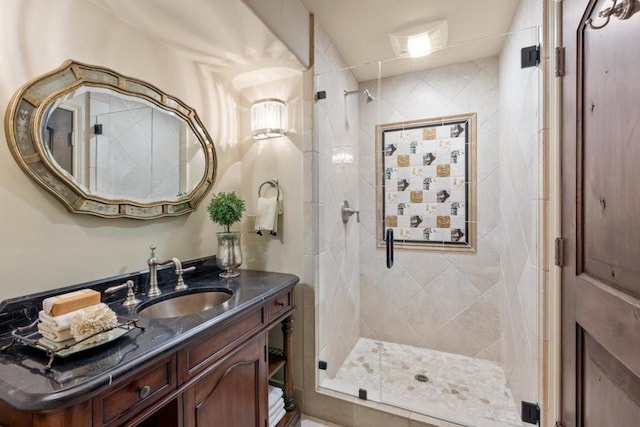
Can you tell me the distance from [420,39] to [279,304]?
1909 mm

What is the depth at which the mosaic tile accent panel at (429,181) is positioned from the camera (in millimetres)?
2254

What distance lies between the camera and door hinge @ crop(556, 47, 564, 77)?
3.82 feet

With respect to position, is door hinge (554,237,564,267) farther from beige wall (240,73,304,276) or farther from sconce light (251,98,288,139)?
sconce light (251,98,288,139)

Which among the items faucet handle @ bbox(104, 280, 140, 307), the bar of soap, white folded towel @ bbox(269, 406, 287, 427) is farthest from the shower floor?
the bar of soap

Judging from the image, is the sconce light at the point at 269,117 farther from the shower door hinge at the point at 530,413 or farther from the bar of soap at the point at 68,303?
the shower door hinge at the point at 530,413

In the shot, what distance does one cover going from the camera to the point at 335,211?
2.04 metres

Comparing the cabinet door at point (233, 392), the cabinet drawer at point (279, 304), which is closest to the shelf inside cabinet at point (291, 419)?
the cabinet door at point (233, 392)

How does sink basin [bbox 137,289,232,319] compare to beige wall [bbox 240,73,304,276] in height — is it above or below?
below

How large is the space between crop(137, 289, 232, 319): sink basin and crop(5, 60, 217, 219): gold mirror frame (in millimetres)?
427

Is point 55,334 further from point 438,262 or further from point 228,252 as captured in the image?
point 438,262

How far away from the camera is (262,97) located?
190 centimetres

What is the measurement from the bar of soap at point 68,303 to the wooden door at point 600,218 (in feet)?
4.97

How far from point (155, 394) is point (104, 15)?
1.53 m

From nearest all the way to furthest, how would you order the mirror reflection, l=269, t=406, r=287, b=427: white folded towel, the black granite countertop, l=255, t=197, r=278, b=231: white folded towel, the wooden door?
the black granite countertop < the wooden door < the mirror reflection < l=269, t=406, r=287, b=427: white folded towel < l=255, t=197, r=278, b=231: white folded towel
